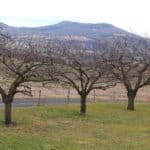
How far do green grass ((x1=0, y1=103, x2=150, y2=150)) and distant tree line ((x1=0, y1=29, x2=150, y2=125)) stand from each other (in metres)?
1.76

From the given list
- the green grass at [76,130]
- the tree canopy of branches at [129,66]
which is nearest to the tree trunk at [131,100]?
the tree canopy of branches at [129,66]

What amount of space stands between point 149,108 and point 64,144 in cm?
2371

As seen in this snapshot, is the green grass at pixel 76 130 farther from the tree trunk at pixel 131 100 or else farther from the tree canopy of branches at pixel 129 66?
the tree canopy of branches at pixel 129 66

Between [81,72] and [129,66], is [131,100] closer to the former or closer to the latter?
Answer: [129,66]

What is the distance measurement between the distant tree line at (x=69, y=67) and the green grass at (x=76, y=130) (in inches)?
69.2

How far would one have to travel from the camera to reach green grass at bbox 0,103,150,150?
23.5 metres

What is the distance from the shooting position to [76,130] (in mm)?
29578

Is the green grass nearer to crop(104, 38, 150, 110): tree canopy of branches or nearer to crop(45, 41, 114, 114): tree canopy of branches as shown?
crop(45, 41, 114, 114): tree canopy of branches

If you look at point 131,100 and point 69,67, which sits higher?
point 69,67

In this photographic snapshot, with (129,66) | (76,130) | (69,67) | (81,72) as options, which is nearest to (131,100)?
(129,66)

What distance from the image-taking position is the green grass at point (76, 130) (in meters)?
23.5

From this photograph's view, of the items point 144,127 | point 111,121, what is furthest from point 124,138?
point 111,121

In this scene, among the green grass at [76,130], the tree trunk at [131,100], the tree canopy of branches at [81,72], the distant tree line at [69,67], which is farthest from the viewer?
the tree trunk at [131,100]

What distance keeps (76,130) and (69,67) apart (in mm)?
13059
